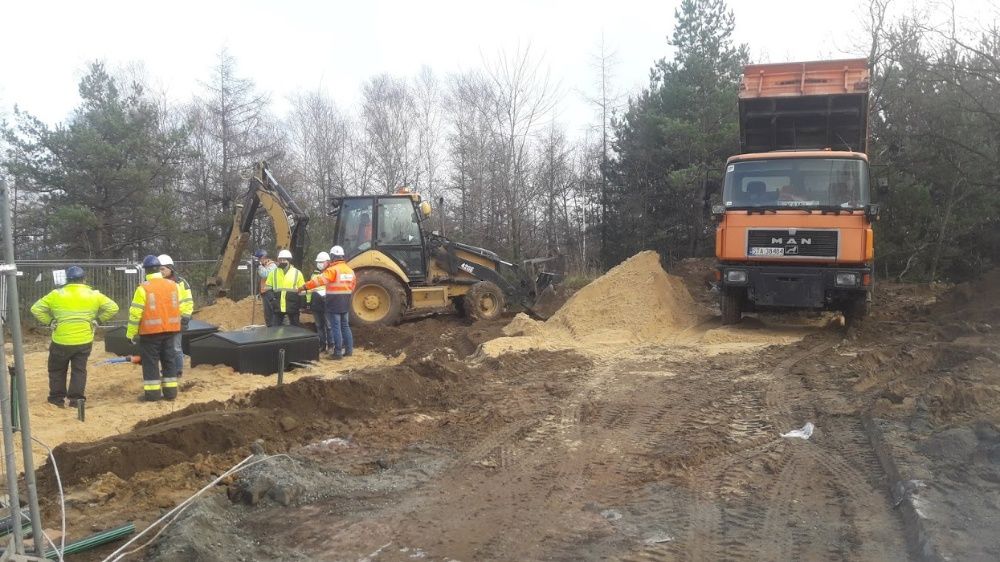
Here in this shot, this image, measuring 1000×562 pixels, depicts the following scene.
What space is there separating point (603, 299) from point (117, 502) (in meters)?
9.21

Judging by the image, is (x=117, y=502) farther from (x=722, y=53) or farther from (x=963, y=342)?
(x=722, y=53)

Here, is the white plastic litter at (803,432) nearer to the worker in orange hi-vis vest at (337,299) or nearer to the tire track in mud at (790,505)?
the tire track in mud at (790,505)

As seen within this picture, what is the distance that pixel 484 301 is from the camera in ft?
47.4

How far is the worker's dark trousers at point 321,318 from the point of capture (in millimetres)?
11359

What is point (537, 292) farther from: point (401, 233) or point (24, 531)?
point (24, 531)

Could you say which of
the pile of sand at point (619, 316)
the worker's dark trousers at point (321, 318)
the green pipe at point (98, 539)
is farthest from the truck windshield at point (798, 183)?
the green pipe at point (98, 539)

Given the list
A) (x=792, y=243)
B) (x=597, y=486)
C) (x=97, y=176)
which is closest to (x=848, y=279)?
(x=792, y=243)

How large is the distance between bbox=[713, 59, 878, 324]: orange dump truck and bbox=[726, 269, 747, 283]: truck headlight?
2 centimetres

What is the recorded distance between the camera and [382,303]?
13.6 m

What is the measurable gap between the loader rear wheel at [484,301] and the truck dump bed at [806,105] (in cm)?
549

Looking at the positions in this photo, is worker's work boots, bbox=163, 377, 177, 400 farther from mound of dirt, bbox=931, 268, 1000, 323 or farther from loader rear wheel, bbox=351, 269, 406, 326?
mound of dirt, bbox=931, 268, 1000, 323

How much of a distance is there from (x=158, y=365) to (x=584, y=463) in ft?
17.4

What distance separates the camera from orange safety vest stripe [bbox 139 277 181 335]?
8.07 meters

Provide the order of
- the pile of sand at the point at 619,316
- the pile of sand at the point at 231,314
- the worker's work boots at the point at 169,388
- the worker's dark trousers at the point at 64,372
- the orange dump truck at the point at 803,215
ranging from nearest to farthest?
the worker's dark trousers at the point at 64,372 < the worker's work boots at the point at 169,388 < the orange dump truck at the point at 803,215 < the pile of sand at the point at 619,316 < the pile of sand at the point at 231,314
